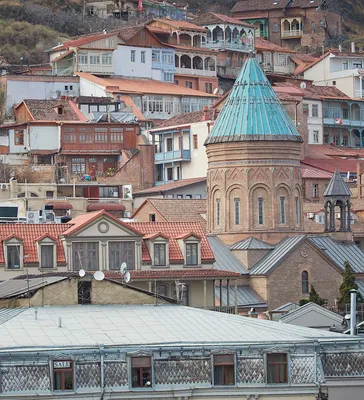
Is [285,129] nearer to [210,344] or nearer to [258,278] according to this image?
[258,278]

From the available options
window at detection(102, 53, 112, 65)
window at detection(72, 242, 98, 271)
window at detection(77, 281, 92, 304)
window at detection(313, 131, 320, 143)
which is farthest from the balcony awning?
window at detection(77, 281, 92, 304)

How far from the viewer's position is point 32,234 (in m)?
69.8

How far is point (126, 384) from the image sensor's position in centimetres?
4150

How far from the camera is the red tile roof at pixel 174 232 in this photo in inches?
2817

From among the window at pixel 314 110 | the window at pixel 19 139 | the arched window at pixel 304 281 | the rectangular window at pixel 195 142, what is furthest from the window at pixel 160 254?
the window at pixel 314 110

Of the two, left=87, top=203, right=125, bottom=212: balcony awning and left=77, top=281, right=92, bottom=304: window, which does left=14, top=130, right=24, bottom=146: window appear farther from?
left=77, top=281, right=92, bottom=304: window

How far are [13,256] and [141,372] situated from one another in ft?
89.2

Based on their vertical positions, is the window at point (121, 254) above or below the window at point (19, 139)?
below

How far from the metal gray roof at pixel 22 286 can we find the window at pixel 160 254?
1626cm

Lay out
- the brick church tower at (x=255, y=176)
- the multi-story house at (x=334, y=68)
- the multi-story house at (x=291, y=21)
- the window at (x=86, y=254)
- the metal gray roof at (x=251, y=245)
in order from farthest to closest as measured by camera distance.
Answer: the multi-story house at (x=291, y=21), the multi-story house at (x=334, y=68), the brick church tower at (x=255, y=176), the metal gray roof at (x=251, y=245), the window at (x=86, y=254)

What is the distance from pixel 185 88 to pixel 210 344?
89.1 m

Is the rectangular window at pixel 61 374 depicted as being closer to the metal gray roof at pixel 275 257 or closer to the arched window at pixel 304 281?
the metal gray roof at pixel 275 257

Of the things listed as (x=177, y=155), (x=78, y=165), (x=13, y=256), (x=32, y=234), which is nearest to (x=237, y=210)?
(x=32, y=234)

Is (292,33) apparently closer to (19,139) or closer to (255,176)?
(19,139)
